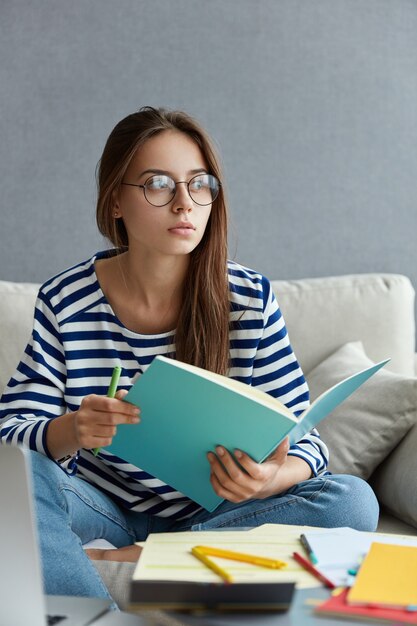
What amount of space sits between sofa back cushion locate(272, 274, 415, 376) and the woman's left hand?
96cm

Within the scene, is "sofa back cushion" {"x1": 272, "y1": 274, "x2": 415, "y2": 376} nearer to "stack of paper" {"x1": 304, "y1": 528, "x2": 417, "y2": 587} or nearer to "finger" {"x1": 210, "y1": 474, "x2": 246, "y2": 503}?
"finger" {"x1": 210, "y1": 474, "x2": 246, "y2": 503}

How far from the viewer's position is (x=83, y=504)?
144 cm

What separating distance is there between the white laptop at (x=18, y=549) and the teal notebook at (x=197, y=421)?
242 mm

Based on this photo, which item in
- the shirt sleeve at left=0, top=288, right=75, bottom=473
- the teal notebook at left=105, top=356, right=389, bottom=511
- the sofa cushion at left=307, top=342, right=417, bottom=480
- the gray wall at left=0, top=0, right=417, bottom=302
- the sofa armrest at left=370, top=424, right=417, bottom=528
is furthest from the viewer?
the gray wall at left=0, top=0, right=417, bottom=302

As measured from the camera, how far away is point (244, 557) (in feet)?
3.06

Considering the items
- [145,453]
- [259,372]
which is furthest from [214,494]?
[259,372]

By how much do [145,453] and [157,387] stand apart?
0.80 feet

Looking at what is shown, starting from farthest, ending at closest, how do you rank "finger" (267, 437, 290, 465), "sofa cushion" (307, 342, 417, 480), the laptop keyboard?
"sofa cushion" (307, 342, 417, 480) → "finger" (267, 437, 290, 465) → the laptop keyboard

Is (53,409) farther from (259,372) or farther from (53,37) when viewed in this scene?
(53,37)

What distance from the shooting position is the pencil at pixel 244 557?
918 mm

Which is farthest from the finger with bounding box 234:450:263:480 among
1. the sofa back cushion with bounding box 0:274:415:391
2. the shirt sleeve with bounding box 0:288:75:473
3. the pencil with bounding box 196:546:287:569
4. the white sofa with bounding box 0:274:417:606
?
the sofa back cushion with bounding box 0:274:415:391

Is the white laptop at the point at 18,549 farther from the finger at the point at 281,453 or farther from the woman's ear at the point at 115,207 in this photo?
A: the woman's ear at the point at 115,207

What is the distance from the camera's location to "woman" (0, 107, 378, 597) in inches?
58.1

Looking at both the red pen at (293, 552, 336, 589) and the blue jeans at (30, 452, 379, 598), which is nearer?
the red pen at (293, 552, 336, 589)
